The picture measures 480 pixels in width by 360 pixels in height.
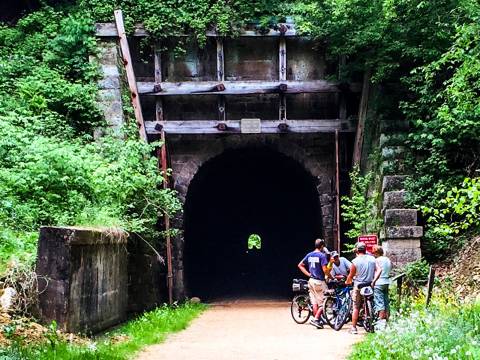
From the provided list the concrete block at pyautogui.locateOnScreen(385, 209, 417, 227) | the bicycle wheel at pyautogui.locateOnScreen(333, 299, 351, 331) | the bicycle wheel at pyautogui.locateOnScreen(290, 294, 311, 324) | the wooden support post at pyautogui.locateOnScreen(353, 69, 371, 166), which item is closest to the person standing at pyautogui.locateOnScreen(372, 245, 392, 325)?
the bicycle wheel at pyautogui.locateOnScreen(333, 299, 351, 331)

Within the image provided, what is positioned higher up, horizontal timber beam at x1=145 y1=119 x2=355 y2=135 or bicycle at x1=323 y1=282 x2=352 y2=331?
horizontal timber beam at x1=145 y1=119 x2=355 y2=135

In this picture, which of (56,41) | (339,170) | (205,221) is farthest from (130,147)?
(205,221)

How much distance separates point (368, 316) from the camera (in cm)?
978

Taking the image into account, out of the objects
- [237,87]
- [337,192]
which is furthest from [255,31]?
[337,192]

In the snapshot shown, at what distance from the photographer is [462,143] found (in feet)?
41.7

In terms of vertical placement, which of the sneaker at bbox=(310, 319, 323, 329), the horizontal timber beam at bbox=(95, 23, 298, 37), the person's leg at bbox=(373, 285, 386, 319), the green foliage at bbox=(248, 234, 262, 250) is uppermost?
the horizontal timber beam at bbox=(95, 23, 298, 37)

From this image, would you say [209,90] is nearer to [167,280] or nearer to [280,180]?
[167,280]

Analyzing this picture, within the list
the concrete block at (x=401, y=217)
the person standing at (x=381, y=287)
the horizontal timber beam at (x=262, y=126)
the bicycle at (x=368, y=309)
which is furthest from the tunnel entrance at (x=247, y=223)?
the person standing at (x=381, y=287)

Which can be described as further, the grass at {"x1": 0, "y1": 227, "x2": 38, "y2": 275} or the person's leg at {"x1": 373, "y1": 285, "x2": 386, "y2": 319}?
the person's leg at {"x1": 373, "y1": 285, "x2": 386, "y2": 319}

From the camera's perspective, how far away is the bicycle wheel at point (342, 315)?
34.0 ft

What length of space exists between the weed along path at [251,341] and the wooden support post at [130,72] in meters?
5.19

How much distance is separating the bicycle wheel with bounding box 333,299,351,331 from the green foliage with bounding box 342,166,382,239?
3146 mm

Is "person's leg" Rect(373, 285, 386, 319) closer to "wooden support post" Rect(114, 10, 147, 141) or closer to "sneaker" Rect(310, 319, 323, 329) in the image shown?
"sneaker" Rect(310, 319, 323, 329)

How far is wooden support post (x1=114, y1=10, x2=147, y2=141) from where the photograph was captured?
1516 centimetres
